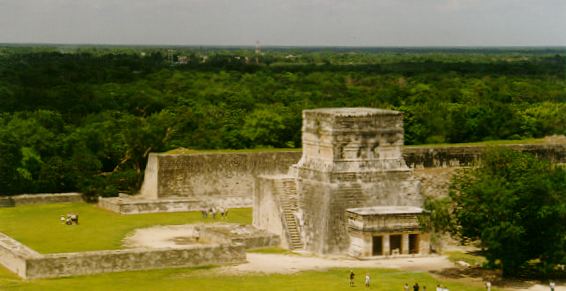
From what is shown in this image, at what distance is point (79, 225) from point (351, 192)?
24.7 ft

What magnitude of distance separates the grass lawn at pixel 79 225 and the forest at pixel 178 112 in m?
2.08

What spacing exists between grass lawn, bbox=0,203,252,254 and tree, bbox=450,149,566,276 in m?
8.18

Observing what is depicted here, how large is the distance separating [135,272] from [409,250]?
6.12m

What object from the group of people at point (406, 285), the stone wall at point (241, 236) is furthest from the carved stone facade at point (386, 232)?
the group of people at point (406, 285)

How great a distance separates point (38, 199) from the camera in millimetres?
32938

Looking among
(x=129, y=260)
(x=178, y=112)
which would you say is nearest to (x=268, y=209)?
(x=129, y=260)

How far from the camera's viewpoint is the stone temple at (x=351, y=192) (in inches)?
961

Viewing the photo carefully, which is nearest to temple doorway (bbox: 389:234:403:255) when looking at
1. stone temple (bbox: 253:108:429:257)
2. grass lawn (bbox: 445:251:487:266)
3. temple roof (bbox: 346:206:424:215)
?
stone temple (bbox: 253:108:429:257)

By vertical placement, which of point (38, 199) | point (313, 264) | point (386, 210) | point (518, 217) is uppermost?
point (518, 217)

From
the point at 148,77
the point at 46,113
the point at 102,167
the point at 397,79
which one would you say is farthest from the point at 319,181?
the point at 397,79

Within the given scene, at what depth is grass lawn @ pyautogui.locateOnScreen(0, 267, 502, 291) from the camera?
20922mm

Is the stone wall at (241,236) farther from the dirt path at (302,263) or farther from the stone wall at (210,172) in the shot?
the stone wall at (210,172)

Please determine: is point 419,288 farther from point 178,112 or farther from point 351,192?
point 178,112

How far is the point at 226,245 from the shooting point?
76.8ft
